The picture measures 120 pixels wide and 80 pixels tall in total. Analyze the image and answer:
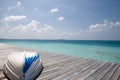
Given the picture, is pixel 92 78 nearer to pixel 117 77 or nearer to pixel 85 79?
pixel 85 79

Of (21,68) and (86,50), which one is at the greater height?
(21,68)

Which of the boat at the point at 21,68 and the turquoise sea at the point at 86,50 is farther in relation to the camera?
the turquoise sea at the point at 86,50

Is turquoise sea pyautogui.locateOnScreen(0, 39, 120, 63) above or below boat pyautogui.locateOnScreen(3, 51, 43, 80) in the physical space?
below

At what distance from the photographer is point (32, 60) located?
11.6 feet

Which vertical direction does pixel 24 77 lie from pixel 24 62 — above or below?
below

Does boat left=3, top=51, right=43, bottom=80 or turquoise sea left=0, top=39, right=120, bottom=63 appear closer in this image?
boat left=3, top=51, right=43, bottom=80

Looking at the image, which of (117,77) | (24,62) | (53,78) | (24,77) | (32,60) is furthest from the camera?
(117,77)

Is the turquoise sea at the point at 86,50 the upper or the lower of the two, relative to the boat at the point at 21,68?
lower

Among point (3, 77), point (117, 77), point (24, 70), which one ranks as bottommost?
point (117, 77)

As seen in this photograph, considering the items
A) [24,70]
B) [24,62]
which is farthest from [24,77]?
[24,62]

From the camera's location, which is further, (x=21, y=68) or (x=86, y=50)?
(x=86, y=50)

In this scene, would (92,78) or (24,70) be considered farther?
(92,78)

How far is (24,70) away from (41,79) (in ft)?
2.19

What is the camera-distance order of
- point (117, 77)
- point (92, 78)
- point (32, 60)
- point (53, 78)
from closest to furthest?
point (32, 60) → point (53, 78) → point (92, 78) → point (117, 77)
